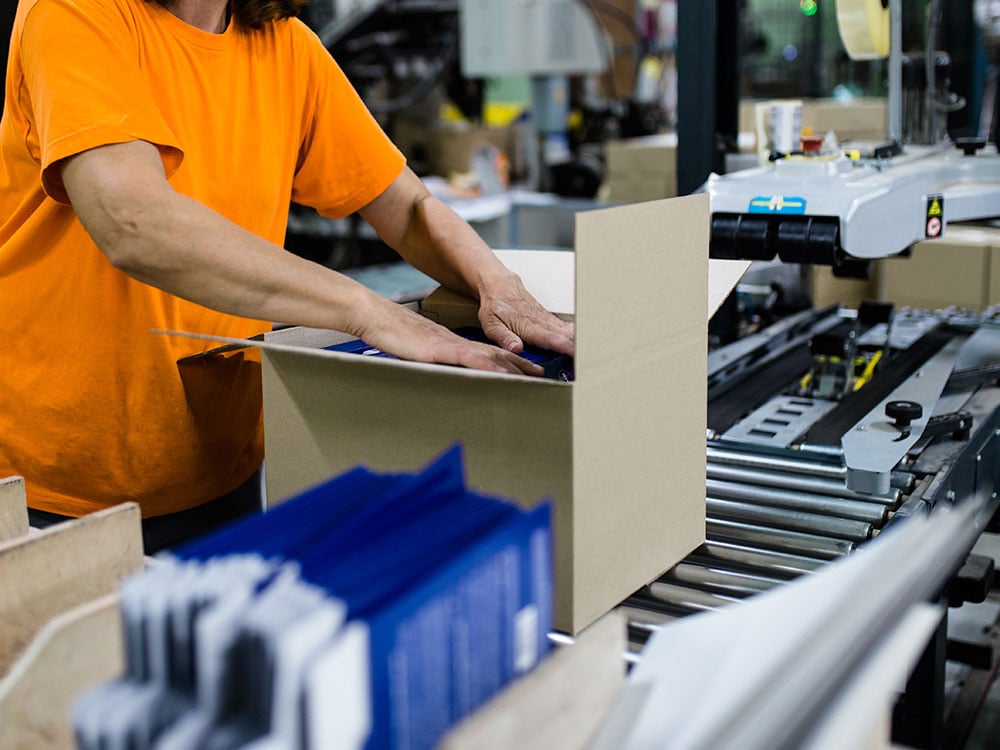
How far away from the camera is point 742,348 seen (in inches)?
88.4

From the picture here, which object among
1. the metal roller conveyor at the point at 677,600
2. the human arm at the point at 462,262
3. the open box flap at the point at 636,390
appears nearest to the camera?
the open box flap at the point at 636,390

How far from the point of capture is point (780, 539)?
53.4 inches

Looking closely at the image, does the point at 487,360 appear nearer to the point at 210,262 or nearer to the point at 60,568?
the point at 210,262

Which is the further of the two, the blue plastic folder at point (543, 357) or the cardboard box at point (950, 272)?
the cardboard box at point (950, 272)

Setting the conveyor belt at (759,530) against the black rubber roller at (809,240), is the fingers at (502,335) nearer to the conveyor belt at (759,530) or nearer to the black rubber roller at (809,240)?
the conveyor belt at (759,530)

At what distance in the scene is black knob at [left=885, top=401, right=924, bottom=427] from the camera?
1.63 metres

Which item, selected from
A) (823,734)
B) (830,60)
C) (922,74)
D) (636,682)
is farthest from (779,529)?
(830,60)

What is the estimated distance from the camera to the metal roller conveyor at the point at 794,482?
4.78 feet

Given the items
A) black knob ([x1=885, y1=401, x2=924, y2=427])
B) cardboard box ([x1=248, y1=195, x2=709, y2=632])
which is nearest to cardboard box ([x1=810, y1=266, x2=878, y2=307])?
black knob ([x1=885, y1=401, x2=924, y2=427])

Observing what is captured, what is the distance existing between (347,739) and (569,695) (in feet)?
0.49

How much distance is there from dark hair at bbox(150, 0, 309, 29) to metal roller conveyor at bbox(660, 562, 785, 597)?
88cm

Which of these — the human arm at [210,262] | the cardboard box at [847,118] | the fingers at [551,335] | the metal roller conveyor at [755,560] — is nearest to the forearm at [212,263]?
the human arm at [210,262]

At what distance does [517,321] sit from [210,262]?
0.38 m

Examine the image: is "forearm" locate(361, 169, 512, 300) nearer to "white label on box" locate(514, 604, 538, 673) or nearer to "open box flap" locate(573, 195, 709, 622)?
"open box flap" locate(573, 195, 709, 622)
